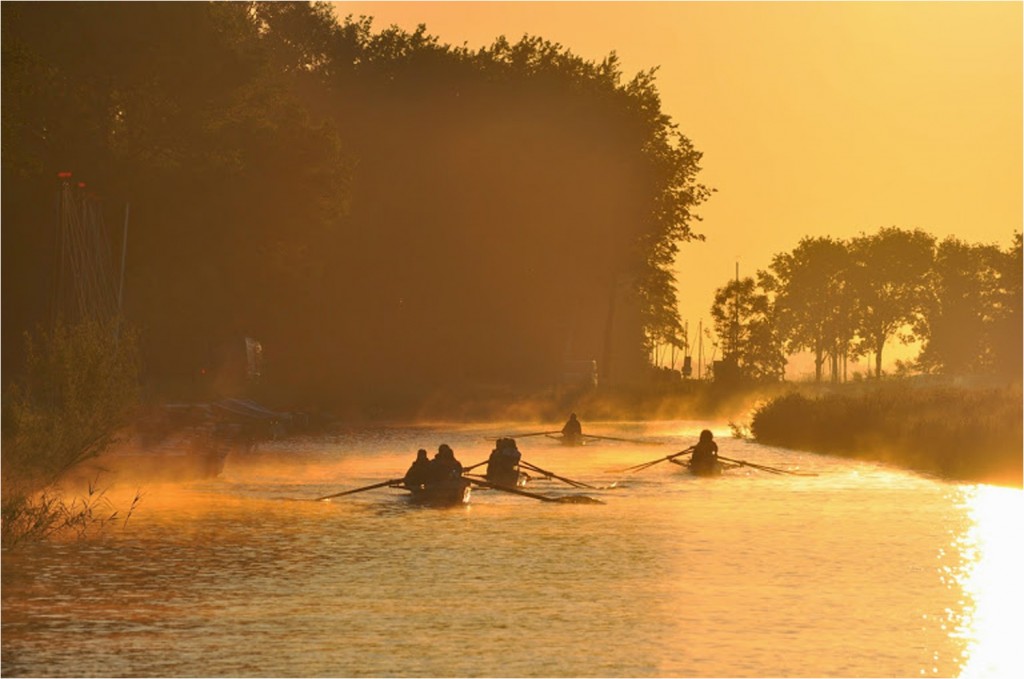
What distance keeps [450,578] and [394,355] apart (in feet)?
237

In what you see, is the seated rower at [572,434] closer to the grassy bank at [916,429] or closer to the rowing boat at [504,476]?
the grassy bank at [916,429]

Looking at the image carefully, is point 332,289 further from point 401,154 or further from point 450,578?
point 450,578

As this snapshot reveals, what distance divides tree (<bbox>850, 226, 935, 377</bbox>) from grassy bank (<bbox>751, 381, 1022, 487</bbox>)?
12801 cm

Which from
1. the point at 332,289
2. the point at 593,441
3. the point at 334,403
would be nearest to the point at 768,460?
the point at 593,441

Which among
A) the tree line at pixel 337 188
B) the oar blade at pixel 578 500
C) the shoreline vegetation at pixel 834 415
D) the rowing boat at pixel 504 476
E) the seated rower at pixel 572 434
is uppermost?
the tree line at pixel 337 188

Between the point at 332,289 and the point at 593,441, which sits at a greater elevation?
the point at 332,289

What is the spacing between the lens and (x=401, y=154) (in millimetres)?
97062

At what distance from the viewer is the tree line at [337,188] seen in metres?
63.1

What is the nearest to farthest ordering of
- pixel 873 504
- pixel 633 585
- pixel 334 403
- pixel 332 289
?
pixel 633 585 → pixel 873 504 → pixel 334 403 → pixel 332 289

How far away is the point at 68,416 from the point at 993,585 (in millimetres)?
19173

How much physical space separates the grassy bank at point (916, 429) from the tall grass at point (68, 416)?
2369cm

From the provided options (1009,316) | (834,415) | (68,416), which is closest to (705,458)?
(834,415)

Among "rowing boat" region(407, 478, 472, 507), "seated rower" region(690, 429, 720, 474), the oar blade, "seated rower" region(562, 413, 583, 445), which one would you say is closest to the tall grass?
"rowing boat" region(407, 478, 472, 507)

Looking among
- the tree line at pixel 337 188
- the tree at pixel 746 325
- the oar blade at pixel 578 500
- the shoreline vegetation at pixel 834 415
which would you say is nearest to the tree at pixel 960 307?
the tree at pixel 746 325
